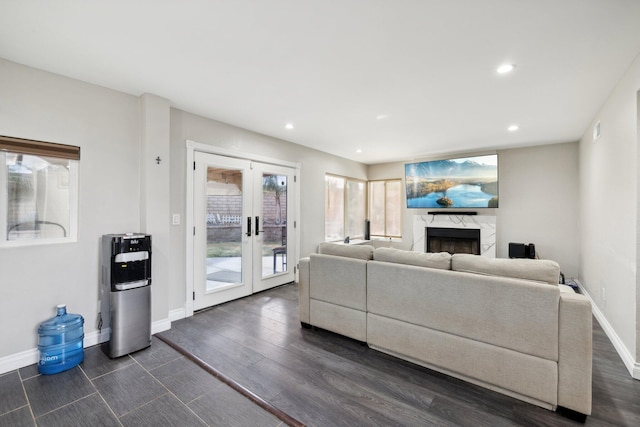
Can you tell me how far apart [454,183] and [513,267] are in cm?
392

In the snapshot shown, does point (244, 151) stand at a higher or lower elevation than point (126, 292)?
higher

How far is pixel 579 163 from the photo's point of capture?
186 inches

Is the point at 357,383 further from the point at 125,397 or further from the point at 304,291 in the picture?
the point at 125,397

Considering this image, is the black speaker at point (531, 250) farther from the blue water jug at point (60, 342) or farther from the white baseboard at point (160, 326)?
the blue water jug at point (60, 342)

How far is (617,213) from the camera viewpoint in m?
2.66

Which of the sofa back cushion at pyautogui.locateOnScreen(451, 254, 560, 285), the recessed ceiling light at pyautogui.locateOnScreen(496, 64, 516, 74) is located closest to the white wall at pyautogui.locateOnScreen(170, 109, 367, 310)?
the sofa back cushion at pyautogui.locateOnScreen(451, 254, 560, 285)

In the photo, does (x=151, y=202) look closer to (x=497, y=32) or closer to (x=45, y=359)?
(x=45, y=359)

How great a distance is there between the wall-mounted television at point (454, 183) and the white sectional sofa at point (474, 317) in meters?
3.65

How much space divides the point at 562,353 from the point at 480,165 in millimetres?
4267

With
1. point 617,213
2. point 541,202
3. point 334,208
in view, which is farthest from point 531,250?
point 334,208

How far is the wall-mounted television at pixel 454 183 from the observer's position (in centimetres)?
526

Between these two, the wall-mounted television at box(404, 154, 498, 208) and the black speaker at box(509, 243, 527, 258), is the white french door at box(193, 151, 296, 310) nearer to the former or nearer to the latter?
the wall-mounted television at box(404, 154, 498, 208)

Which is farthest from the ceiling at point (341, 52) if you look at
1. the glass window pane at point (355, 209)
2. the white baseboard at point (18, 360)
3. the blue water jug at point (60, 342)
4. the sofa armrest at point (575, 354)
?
the glass window pane at point (355, 209)

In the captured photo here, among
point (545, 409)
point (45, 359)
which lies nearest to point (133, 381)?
point (45, 359)
